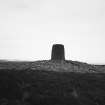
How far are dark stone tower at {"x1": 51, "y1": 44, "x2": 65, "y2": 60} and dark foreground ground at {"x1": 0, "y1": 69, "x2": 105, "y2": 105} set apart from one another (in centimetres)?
1025

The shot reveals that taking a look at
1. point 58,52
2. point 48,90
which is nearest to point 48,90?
point 48,90

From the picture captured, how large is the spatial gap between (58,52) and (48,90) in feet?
42.9

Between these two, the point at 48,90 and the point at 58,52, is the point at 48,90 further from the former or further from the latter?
the point at 58,52

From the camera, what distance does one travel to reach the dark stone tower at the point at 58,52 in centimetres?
2075

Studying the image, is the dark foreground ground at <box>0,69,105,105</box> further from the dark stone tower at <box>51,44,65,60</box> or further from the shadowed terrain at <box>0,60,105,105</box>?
the dark stone tower at <box>51,44,65,60</box>

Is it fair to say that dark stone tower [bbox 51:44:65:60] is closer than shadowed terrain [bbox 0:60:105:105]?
No

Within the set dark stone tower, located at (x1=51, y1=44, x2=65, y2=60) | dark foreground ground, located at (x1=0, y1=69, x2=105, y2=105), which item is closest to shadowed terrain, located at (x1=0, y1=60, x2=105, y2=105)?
dark foreground ground, located at (x1=0, y1=69, x2=105, y2=105)

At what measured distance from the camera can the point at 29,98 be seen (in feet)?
23.3

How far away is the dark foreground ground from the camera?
702 centimetres

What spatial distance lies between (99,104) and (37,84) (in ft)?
11.4

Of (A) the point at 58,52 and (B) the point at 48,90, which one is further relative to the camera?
(A) the point at 58,52

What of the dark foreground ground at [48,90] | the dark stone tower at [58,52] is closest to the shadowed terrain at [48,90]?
the dark foreground ground at [48,90]

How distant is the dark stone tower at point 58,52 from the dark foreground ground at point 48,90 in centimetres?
1025

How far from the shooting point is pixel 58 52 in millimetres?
21000
